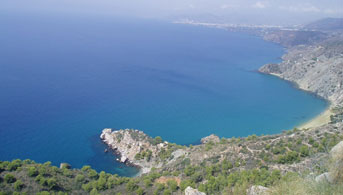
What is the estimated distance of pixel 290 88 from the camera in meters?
77.2

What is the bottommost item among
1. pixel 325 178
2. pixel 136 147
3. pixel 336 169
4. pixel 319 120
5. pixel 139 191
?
pixel 139 191

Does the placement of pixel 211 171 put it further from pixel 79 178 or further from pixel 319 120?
pixel 319 120

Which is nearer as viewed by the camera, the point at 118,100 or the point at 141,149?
the point at 141,149

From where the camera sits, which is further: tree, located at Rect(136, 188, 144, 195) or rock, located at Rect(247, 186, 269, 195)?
tree, located at Rect(136, 188, 144, 195)

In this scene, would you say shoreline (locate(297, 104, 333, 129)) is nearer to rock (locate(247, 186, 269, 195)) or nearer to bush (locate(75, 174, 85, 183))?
rock (locate(247, 186, 269, 195))

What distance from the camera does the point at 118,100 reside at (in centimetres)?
5969

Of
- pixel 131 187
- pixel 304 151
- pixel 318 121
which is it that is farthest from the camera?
pixel 318 121

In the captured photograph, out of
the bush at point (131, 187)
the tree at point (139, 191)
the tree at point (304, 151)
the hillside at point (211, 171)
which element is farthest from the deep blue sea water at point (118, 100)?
the tree at point (304, 151)

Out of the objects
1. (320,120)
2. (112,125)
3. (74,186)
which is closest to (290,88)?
(320,120)

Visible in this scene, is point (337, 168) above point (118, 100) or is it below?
below

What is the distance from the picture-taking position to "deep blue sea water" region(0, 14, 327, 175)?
135 ft

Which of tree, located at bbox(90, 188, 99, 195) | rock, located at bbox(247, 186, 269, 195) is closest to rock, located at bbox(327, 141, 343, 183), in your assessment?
rock, located at bbox(247, 186, 269, 195)

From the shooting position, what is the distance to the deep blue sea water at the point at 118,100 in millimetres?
41281

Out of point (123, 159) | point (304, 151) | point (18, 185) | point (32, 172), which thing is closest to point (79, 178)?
point (32, 172)
